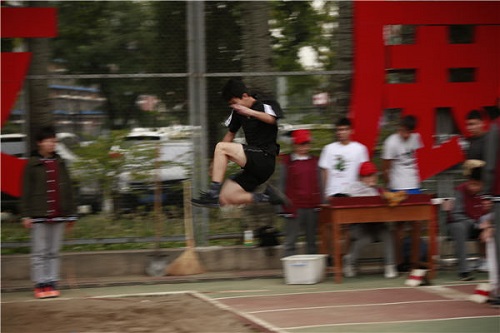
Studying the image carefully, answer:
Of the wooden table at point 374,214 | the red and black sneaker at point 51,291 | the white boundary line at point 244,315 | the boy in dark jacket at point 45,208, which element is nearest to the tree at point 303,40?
the wooden table at point 374,214

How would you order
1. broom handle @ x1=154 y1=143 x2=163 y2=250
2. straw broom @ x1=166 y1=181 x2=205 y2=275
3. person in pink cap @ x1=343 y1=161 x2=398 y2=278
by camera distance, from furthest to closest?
broom handle @ x1=154 y1=143 x2=163 y2=250
straw broom @ x1=166 y1=181 x2=205 y2=275
person in pink cap @ x1=343 y1=161 x2=398 y2=278

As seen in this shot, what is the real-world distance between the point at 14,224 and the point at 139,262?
72.6 inches

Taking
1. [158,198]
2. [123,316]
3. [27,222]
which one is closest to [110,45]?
[158,198]

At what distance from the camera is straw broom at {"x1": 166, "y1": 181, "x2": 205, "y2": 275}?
11758 millimetres

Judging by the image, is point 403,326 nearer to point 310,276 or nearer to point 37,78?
point 310,276

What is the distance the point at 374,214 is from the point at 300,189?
3.88 feet

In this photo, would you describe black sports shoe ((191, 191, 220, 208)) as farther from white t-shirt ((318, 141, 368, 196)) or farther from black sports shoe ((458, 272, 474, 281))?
black sports shoe ((458, 272, 474, 281))

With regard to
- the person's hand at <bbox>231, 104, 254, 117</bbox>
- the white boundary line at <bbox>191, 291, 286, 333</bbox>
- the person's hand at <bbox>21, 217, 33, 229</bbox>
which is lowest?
the white boundary line at <bbox>191, 291, 286, 333</bbox>

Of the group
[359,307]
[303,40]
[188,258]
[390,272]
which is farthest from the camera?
[303,40]

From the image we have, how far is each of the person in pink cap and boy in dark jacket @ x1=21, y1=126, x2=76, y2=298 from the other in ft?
12.2

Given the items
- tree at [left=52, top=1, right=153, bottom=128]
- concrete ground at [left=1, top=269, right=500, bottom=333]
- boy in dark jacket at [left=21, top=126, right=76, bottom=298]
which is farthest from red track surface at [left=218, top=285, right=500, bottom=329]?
tree at [left=52, top=1, right=153, bottom=128]

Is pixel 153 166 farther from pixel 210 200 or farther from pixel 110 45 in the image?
pixel 210 200

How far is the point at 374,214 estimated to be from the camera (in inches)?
428

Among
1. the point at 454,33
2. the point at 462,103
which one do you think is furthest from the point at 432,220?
the point at 454,33
